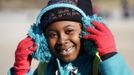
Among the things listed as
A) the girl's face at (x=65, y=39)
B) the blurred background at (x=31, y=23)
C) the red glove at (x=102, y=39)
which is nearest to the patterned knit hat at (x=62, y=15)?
the girl's face at (x=65, y=39)

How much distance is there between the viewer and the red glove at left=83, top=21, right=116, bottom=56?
3.59m

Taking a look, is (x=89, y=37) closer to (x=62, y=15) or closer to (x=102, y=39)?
(x=102, y=39)

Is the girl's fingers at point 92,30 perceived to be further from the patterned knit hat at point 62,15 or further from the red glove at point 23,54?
the red glove at point 23,54

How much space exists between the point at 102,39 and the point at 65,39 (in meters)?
0.23

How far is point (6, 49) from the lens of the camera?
1432 centimetres

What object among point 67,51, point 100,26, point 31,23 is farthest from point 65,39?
point 31,23

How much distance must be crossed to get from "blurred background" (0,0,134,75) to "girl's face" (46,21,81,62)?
37.7 inches

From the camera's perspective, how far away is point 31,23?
27.4m

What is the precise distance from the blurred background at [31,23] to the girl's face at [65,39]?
0.96m

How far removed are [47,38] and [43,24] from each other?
0.30 feet

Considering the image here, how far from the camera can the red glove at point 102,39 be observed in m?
3.59

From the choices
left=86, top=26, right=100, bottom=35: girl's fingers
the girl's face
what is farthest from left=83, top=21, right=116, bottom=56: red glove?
the girl's face

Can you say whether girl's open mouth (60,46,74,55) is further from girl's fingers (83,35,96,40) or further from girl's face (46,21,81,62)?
girl's fingers (83,35,96,40)

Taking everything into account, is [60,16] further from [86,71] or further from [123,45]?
[123,45]
